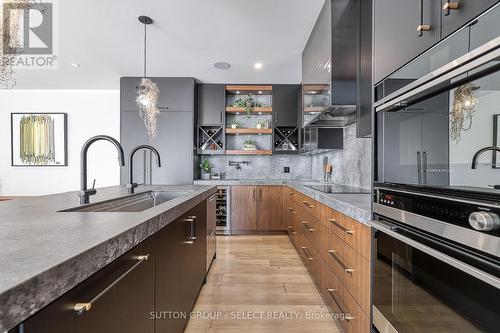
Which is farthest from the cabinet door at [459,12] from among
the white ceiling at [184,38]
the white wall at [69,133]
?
the white wall at [69,133]

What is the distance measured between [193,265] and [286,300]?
0.89m

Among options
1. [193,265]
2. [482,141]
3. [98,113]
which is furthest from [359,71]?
[98,113]

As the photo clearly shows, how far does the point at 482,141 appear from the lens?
672 mm

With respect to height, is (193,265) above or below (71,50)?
below

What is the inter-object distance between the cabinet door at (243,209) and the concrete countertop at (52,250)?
3.13 metres

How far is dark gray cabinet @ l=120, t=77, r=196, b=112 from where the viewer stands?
164 inches

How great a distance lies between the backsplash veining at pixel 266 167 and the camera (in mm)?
4785

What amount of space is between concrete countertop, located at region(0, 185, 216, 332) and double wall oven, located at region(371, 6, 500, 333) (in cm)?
98

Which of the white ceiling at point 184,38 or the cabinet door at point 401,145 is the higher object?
the white ceiling at point 184,38

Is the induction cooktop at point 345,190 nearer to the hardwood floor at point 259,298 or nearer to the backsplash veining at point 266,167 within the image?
the hardwood floor at point 259,298

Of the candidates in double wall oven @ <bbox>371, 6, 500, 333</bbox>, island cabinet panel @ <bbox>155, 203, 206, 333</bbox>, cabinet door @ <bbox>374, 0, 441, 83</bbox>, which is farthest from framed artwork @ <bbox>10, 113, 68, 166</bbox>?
double wall oven @ <bbox>371, 6, 500, 333</bbox>

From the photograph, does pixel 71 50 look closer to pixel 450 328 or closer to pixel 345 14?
pixel 345 14

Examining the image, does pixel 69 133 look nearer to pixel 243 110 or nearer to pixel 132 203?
pixel 243 110

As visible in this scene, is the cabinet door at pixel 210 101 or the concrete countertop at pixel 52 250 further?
the cabinet door at pixel 210 101
